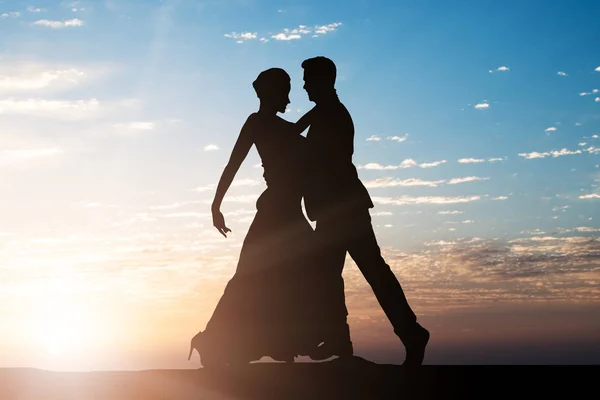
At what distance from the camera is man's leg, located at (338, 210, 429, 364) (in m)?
10.1

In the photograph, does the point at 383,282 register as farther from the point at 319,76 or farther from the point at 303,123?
the point at 319,76

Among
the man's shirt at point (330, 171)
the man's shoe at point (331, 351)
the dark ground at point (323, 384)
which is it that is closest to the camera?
the dark ground at point (323, 384)

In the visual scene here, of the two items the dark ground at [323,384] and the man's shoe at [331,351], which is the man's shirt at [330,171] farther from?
the dark ground at [323,384]

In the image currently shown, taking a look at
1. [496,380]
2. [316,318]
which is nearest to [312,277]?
[316,318]

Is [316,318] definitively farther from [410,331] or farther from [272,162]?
[272,162]

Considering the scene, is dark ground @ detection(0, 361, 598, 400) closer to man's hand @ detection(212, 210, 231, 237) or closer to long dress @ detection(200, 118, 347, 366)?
long dress @ detection(200, 118, 347, 366)

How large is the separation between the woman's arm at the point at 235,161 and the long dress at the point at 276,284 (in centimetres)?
20

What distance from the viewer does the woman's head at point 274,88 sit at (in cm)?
1043

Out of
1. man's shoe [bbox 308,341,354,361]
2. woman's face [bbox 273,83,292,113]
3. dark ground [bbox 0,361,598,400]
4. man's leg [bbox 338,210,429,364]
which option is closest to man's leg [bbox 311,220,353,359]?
man's shoe [bbox 308,341,354,361]

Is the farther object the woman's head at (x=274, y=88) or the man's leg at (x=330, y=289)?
the woman's head at (x=274, y=88)

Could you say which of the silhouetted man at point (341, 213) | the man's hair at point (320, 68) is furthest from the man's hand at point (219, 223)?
the man's hair at point (320, 68)

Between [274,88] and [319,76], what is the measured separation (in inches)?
25.7

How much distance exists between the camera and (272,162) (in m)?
10.3

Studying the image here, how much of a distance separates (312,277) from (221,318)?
4.50 ft
